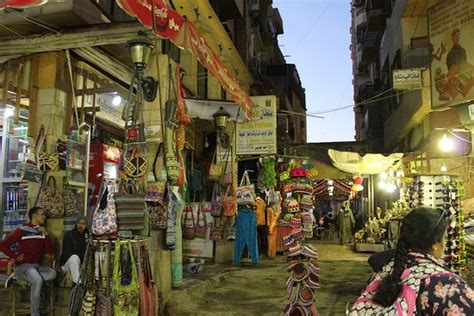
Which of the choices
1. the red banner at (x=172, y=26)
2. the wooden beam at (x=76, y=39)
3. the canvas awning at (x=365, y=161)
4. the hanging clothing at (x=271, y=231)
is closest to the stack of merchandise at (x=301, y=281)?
the red banner at (x=172, y=26)

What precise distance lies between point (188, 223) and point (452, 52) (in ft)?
29.0

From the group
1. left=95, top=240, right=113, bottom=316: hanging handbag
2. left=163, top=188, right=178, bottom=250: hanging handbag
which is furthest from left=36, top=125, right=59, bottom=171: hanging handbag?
left=95, top=240, right=113, bottom=316: hanging handbag

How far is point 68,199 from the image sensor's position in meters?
7.50

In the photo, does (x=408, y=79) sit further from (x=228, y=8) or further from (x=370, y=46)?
(x=370, y=46)

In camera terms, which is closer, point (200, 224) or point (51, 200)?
point (51, 200)

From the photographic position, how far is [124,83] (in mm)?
9156

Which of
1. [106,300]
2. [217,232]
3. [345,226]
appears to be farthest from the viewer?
[345,226]

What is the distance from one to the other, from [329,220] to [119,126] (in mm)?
22319

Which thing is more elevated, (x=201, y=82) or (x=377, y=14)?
(x=377, y=14)

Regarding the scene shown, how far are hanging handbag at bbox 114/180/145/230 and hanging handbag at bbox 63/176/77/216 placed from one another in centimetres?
219

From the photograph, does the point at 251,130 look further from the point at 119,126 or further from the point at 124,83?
the point at 124,83

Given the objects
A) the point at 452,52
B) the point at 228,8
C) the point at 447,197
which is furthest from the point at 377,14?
the point at 447,197

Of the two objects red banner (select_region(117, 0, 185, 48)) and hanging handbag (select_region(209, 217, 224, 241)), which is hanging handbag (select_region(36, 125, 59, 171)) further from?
hanging handbag (select_region(209, 217, 224, 241))

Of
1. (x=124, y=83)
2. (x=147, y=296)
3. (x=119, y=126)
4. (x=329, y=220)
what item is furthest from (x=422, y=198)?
(x=329, y=220)
